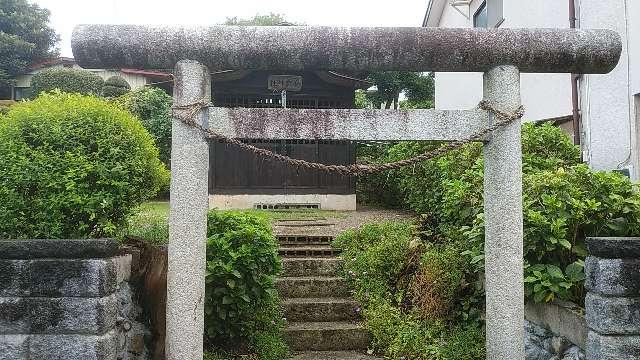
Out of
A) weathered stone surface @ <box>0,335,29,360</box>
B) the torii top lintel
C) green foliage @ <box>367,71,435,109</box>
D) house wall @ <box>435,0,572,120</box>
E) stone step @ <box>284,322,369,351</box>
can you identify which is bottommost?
stone step @ <box>284,322,369,351</box>

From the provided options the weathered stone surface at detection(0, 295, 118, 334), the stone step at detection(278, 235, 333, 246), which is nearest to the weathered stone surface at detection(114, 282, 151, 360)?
the weathered stone surface at detection(0, 295, 118, 334)

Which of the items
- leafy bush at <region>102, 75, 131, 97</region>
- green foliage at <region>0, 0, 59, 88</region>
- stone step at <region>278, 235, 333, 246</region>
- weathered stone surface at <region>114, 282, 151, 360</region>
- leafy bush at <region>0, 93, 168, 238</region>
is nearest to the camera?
weathered stone surface at <region>114, 282, 151, 360</region>

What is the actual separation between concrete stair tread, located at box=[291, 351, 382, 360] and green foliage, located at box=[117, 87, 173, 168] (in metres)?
12.8

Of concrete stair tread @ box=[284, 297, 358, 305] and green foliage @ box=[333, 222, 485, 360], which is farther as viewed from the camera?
concrete stair tread @ box=[284, 297, 358, 305]

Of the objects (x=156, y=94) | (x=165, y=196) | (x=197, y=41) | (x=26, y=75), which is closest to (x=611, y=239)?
(x=197, y=41)

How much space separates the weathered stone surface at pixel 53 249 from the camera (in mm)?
3459

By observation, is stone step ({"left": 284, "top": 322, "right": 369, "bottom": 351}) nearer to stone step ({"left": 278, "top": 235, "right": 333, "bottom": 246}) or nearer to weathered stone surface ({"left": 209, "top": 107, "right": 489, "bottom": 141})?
stone step ({"left": 278, "top": 235, "right": 333, "bottom": 246})

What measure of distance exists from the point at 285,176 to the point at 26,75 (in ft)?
66.2

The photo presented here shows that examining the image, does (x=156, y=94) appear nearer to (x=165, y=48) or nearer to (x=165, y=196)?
(x=165, y=196)

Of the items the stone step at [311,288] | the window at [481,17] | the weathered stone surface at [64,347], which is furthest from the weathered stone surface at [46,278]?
the window at [481,17]

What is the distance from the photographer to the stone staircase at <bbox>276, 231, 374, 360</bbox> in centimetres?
611

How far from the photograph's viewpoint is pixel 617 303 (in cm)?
337

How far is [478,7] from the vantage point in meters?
14.2

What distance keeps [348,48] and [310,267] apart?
14.5 feet
